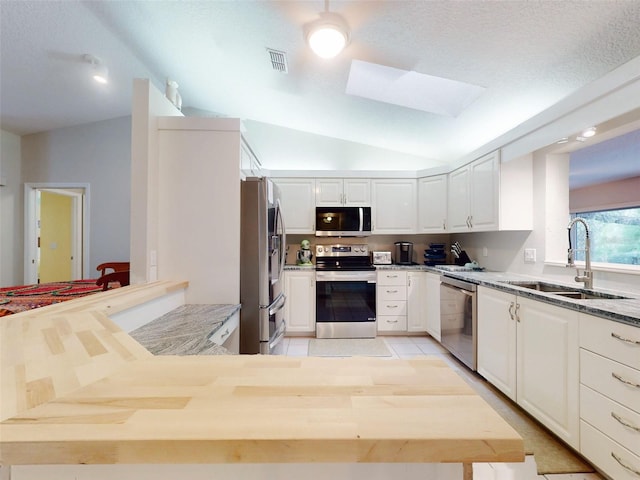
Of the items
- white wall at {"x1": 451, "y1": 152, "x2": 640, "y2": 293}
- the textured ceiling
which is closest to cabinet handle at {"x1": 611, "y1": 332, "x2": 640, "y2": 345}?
white wall at {"x1": 451, "y1": 152, "x2": 640, "y2": 293}

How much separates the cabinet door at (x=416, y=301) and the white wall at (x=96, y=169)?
3926mm

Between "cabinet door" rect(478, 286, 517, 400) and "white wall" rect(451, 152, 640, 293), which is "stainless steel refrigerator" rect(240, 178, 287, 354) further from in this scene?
"white wall" rect(451, 152, 640, 293)

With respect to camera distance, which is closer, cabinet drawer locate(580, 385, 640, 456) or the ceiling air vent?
cabinet drawer locate(580, 385, 640, 456)

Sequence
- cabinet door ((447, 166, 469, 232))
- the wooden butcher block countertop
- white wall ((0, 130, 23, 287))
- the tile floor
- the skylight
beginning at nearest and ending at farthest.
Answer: the wooden butcher block countertop → the tile floor → the skylight → cabinet door ((447, 166, 469, 232)) → white wall ((0, 130, 23, 287))

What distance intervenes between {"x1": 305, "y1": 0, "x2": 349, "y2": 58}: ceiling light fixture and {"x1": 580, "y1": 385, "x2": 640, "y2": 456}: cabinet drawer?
2.51 meters

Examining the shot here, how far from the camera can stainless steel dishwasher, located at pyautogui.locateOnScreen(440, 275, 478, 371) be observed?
94.1 inches

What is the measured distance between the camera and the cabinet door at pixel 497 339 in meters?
1.95

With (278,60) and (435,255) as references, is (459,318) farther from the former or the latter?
(278,60)

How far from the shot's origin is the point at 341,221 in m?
3.63

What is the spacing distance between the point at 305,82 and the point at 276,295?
2.10 m

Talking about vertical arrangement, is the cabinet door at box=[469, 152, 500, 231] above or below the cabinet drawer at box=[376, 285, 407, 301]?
above

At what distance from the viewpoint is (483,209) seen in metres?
2.77

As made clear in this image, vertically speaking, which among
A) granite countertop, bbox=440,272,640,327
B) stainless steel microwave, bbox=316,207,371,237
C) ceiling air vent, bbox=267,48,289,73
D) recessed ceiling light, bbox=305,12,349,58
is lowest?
granite countertop, bbox=440,272,640,327

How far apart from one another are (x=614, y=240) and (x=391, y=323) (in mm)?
2509
